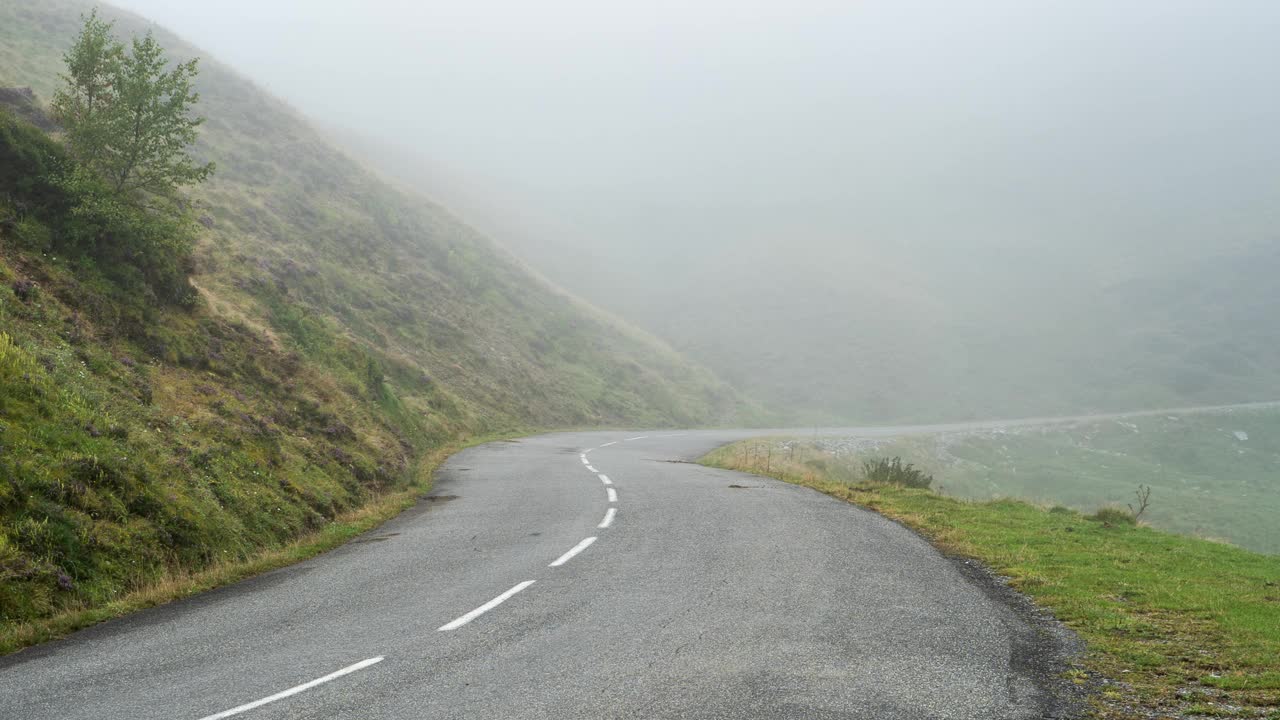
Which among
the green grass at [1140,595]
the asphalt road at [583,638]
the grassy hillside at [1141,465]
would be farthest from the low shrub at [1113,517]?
the grassy hillside at [1141,465]

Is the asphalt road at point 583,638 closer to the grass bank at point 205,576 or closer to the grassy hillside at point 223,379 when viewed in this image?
the grass bank at point 205,576

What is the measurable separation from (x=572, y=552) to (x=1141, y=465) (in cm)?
4235

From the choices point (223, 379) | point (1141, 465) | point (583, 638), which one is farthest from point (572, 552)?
point (1141, 465)

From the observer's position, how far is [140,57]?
14.8 m

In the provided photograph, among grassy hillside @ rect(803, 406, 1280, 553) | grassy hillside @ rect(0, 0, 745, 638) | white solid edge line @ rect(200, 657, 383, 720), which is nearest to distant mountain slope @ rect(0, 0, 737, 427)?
grassy hillside @ rect(0, 0, 745, 638)

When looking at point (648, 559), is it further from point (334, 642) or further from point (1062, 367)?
point (1062, 367)

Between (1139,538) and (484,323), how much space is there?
3752 centimetres

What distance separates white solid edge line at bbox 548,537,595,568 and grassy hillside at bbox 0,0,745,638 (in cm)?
497

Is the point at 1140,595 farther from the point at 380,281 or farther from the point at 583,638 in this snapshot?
the point at 380,281

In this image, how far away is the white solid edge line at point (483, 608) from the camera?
6.84m

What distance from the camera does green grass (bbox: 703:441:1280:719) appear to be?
5316 mm

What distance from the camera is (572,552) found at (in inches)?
388

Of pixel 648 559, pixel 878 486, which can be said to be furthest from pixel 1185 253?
pixel 648 559

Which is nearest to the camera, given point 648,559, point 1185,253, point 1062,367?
point 648,559
